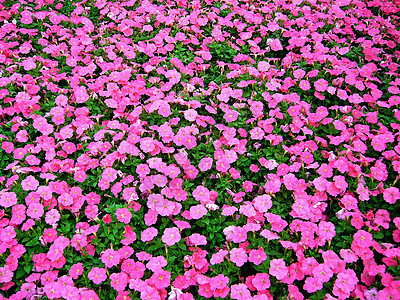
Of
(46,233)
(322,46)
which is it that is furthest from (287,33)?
(46,233)

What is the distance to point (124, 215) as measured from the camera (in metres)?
3.06

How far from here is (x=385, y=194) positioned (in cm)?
316

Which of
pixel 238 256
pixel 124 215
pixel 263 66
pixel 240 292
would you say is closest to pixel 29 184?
pixel 124 215

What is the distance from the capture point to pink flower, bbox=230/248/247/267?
2.80 metres

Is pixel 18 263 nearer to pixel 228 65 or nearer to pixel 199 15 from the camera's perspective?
pixel 228 65

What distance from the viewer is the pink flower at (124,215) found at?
304cm

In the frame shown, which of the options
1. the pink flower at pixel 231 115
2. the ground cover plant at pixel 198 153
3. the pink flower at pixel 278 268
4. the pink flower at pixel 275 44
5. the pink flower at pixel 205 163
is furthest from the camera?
the pink flower at pixel 275 44

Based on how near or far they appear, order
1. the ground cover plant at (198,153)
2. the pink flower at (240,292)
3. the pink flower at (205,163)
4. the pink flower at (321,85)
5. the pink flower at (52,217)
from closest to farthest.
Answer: the pink flower at (240,292) → the ground cover plant at (198,153) → the pink flower at (52,217) → the pink flower at (205,163) → the pink flower at (321,85)

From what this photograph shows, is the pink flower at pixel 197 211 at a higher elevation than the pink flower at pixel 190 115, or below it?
below

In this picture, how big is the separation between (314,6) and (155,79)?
3.17 metres

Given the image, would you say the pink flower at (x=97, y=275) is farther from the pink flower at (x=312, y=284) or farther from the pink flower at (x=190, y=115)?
the pink flower at (x=190, y=115)

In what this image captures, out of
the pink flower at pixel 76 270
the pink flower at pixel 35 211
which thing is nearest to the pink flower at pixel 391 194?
the pink flower at pixel 76 270

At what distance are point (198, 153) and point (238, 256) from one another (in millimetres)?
1212

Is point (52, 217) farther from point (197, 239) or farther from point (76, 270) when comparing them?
point (197, 239)
